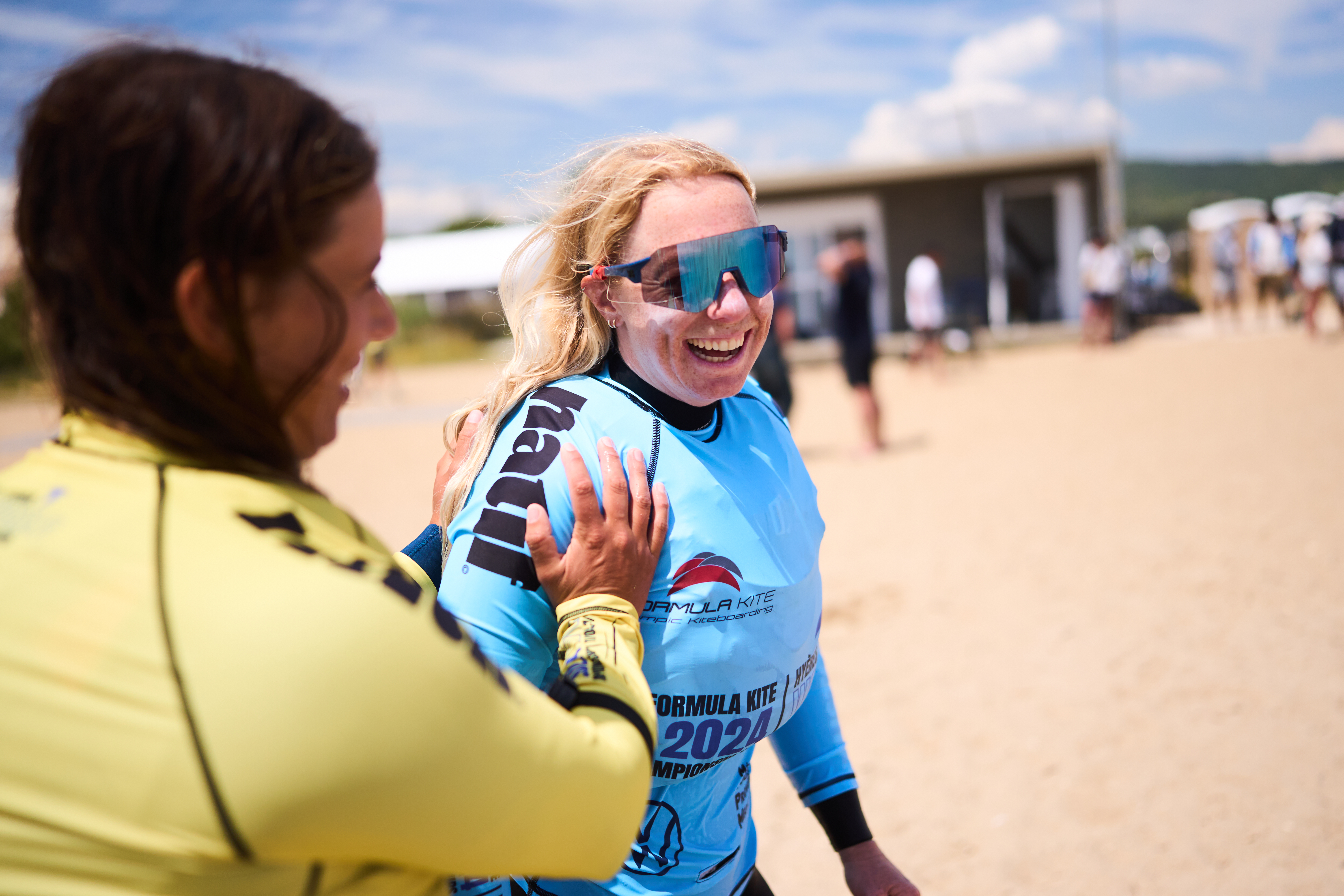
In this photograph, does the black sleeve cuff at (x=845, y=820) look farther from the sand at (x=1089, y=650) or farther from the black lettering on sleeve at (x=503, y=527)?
the sand at (x=1089, y=650)

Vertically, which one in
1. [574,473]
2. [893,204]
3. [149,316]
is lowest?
[574,473]

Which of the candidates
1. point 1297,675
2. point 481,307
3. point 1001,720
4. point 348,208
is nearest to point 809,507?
point 348,208

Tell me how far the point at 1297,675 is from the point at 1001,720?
4.51ft

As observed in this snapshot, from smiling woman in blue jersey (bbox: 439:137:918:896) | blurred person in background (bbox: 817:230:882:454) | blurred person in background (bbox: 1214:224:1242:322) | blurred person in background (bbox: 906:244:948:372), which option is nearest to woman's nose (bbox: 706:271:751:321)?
smiling woman in blue jersey (bbox: 439:137:918:896)

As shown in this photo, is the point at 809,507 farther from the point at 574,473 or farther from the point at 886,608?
the point at 886,608

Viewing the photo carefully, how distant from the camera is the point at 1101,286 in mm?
16109

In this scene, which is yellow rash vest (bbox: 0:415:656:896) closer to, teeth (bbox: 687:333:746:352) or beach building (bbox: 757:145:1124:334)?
A: teeth (bbox: 687:333:746:352)

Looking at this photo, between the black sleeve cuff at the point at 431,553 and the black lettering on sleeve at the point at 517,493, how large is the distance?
24 cm

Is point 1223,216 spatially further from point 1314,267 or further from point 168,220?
point 168,220

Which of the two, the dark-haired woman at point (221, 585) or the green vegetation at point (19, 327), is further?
the green vegetation at point (19, 327)

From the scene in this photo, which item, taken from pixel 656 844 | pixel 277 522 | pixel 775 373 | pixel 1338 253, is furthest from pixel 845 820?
pixel 1338 253

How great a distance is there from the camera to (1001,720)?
4.05 metres

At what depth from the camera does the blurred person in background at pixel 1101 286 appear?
1591 centimetres

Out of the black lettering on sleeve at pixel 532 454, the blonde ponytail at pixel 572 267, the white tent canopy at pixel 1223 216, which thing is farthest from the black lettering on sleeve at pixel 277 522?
the white tent canopy at pixel 1223 216
